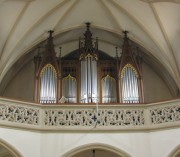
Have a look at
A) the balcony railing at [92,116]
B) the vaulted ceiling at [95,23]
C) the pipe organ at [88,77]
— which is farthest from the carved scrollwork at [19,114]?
the vaulted ceiling at [95,23]

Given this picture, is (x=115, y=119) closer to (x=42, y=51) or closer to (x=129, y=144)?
(x=129, y=144)

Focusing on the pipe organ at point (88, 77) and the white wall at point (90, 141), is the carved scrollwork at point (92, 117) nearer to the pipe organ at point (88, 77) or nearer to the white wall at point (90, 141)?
the white wall at point (90, 141)

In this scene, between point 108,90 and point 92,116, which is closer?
point 92,116

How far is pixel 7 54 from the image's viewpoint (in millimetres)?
15969

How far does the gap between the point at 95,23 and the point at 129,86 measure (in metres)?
3.38

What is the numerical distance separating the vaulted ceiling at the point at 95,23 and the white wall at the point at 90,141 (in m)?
3.90

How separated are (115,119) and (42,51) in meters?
5.60

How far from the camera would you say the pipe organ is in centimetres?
1495

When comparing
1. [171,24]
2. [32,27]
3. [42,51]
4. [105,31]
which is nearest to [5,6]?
[32,27]

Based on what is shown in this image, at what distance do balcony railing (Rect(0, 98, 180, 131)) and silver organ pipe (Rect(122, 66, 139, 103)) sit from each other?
1.26 meters

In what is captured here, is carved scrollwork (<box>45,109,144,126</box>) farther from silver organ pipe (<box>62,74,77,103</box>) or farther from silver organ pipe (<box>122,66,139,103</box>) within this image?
silver organ pipe (<box>62,74,77,103</box>)

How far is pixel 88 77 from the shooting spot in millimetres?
15484

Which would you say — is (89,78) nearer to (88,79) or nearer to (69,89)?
(88,79)

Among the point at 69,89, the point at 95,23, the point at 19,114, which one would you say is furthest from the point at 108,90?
the point at 19,114
